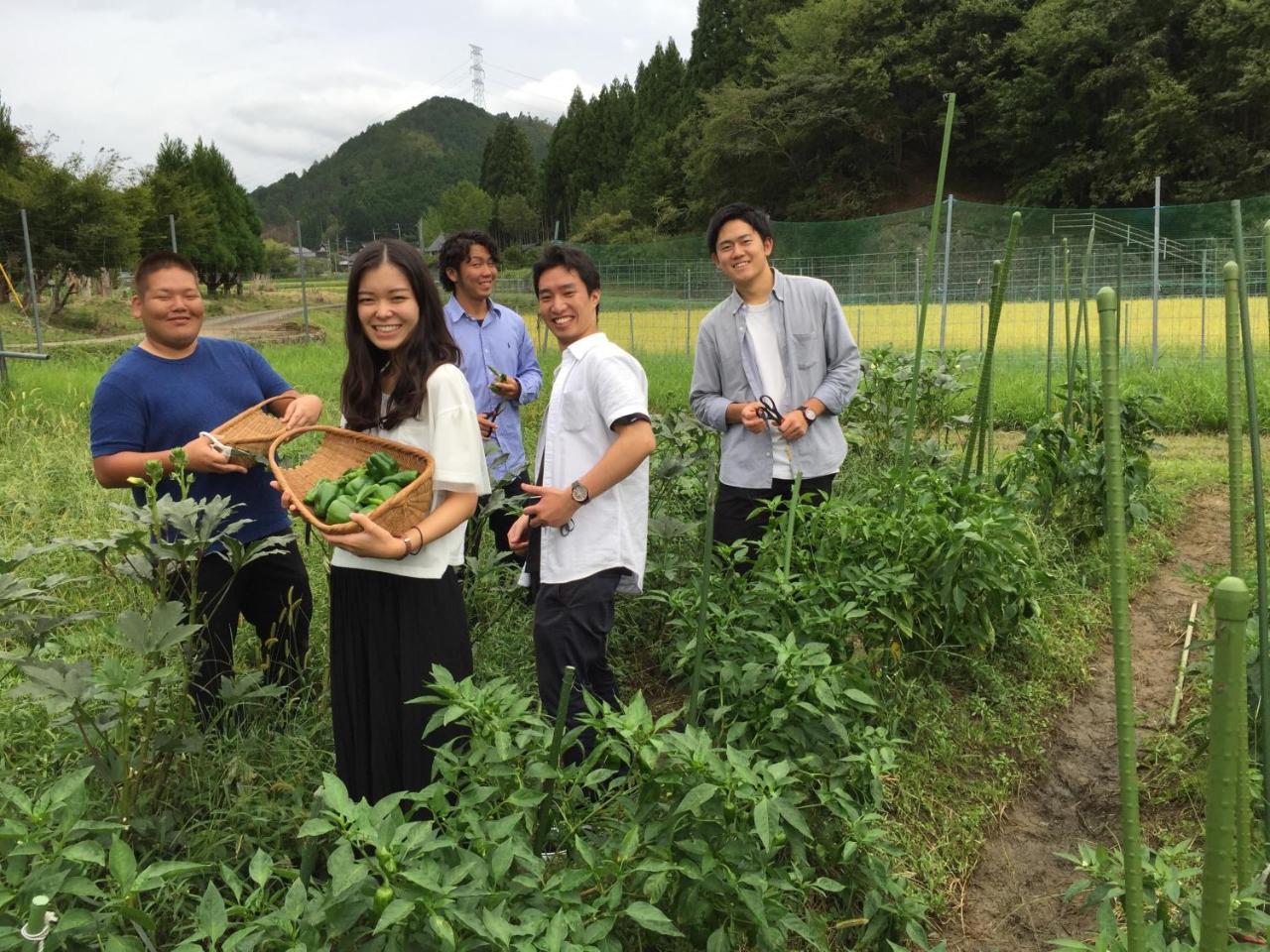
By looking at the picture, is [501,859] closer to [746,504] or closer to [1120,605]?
[1120,605]

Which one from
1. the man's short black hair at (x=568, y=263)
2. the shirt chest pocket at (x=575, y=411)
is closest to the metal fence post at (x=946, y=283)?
the man's short black hair at (x=568, y=263)

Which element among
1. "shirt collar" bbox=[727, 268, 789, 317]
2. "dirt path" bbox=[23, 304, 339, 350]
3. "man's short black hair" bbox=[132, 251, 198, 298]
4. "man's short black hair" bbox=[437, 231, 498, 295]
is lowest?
"shirt collar" bbox=[727, 268, 789, 317]

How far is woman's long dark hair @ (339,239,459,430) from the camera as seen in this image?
6.14 feet

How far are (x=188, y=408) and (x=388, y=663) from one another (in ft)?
3.15

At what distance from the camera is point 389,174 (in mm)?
108438

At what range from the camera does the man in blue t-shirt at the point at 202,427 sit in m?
2.27

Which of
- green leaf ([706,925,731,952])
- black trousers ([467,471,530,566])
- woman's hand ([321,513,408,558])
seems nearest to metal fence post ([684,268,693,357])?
black trousers ([467,471,530,566])

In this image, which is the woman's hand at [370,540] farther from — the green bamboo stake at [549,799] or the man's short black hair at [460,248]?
the man's short black hair at [460,248]

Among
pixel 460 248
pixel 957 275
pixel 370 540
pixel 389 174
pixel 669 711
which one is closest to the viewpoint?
pixel 370 540

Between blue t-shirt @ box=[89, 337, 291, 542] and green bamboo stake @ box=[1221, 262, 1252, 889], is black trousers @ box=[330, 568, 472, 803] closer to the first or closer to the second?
blue t-shirt @ box=[89, 337, 291, 542]

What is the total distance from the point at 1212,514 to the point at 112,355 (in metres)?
13.6

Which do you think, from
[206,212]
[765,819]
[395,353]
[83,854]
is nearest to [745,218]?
[395,353]

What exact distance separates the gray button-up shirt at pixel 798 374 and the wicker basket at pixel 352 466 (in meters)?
1.30

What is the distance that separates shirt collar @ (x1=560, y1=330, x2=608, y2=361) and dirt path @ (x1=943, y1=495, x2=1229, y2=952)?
1.54 metres
